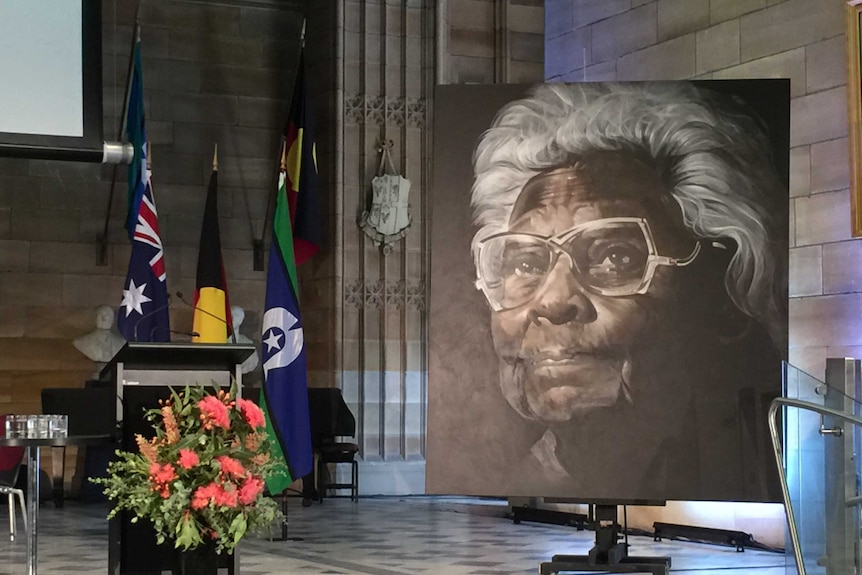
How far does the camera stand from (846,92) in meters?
8.43

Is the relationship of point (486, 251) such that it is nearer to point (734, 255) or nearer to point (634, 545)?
point (734, 255)

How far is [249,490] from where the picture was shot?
4.46 meters

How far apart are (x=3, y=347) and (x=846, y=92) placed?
789 cm

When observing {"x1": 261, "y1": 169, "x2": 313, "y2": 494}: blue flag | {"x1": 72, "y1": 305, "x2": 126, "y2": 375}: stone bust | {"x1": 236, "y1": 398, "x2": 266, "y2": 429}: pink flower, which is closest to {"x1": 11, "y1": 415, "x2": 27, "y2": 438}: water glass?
{"x1": 236, "y1": 398, "x2": 266, "y2": 429}: pink flower

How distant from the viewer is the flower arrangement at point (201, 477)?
4.41 metres

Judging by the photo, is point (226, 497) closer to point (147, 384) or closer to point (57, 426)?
point (147, 384)

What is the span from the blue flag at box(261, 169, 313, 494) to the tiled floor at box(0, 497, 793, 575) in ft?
2.04

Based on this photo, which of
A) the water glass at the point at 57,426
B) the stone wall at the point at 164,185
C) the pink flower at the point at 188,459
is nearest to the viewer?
the pink flower at the point at 188,459

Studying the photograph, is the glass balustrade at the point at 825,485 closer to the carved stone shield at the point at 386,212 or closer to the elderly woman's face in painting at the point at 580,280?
the elderly woman's face in painting at the point at 580,280

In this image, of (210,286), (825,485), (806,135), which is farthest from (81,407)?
(825,485)

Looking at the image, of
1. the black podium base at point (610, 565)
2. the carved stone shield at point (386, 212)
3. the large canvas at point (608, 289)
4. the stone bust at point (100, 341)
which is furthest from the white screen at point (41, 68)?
the carved stone shield at point (386, 212)

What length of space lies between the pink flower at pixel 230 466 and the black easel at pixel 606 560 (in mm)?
1978

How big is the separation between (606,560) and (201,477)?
92.2 inches

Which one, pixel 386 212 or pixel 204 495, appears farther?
pixel 386 212
